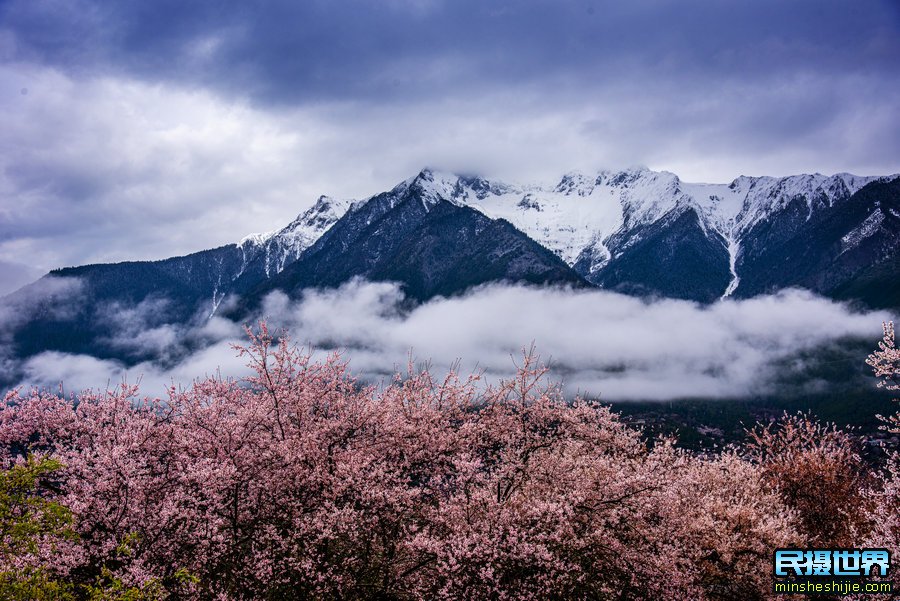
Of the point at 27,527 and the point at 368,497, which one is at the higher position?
the point at 27,527

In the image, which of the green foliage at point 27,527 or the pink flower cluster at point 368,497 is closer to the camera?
the green foliage at point 27,527

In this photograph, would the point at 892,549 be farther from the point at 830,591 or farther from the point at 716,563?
the point at 716,563

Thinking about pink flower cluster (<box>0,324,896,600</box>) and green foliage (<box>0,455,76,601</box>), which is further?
pink flower cluster (<box>0,324,896,600</box>)

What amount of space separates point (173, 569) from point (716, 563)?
844 inches

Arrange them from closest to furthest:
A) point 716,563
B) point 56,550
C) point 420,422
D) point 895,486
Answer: point 56,550 → point 895,486 → point 420,422 → point 716,563

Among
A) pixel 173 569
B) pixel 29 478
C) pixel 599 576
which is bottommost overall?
pixel 599 576

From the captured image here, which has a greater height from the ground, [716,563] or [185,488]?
[185,488]

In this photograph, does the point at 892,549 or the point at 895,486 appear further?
the point at 895,486

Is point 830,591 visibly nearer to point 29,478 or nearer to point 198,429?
point 198,429

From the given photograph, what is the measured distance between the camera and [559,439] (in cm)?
2175

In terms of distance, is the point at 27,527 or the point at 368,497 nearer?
the point at 27,527

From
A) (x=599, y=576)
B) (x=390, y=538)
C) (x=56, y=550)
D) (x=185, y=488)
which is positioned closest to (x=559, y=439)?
(x=599, y=576)

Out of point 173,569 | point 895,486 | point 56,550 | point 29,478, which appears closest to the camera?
point 29,478

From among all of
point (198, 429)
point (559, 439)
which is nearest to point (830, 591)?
point (559, 439)
